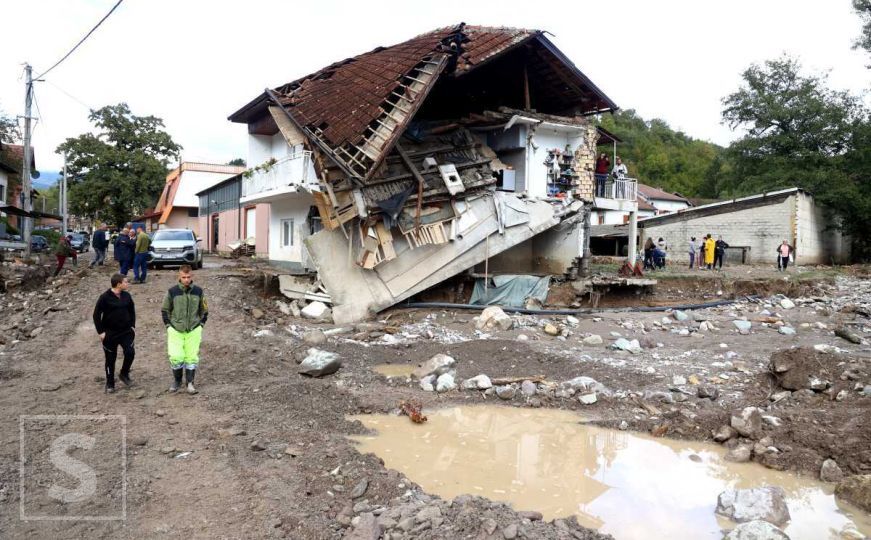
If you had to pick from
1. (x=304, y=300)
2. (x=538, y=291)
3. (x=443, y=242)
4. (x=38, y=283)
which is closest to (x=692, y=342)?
(x=538, y=291)

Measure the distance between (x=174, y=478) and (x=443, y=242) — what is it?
39.1ft

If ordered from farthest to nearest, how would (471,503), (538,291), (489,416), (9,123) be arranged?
(9,123) → (538,291) → (489,416) → (471,503)

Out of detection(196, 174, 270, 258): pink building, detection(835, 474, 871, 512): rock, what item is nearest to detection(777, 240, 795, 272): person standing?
detection(835, 474, 871, 512): rock

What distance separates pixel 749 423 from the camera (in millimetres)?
6980

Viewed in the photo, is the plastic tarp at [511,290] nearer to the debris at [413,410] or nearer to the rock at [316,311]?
the rock at [316,311]

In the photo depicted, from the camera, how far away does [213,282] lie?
52.5ft

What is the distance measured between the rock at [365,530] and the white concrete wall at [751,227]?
1003 inches

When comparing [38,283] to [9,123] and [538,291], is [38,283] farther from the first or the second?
[9,123]

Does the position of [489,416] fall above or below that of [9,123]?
below

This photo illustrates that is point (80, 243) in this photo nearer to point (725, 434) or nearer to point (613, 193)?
point (613, 193)

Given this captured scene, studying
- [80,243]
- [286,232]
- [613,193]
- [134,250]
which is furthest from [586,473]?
[80,243]

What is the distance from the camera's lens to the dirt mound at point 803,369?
340 inches

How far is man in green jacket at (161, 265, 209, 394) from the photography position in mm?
7297

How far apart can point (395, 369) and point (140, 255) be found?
8076mm
